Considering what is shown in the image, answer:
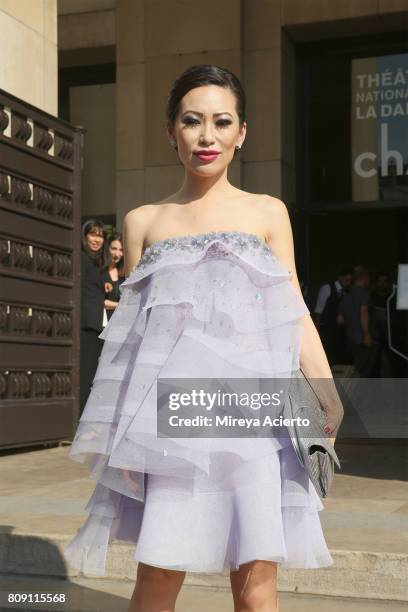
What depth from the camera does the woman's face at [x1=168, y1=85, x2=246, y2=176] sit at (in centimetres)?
320

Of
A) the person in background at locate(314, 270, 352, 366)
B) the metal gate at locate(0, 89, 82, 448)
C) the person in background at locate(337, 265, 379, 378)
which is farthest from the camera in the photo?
the person in background at locate(314, 270, 352, 366)

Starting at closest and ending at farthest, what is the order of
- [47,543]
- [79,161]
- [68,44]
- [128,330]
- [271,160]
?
1. [128,330]
2. [47,543]
3. [79,161]
4. [271,160]
5. [68,44]

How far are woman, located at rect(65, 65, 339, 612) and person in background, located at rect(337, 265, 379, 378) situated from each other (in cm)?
1208

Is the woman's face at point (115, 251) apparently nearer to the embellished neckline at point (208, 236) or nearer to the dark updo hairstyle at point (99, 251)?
the dark updo hairstyle at point (99, 251)

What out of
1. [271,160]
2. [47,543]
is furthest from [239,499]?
[271,160]

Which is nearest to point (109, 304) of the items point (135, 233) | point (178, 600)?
point (178, 600)

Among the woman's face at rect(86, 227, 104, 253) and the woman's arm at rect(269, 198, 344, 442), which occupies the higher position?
the woman's face at rect(86, 227, 104, 253)

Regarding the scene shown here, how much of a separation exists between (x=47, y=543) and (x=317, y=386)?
2.75 metres

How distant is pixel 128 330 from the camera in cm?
315

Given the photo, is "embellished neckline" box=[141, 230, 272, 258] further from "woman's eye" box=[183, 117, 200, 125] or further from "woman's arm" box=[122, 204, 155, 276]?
"woman's eye" box=[183, 117, 200, 125]

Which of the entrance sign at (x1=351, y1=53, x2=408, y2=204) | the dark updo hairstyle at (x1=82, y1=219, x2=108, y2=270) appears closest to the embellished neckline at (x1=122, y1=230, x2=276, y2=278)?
the dark updo hairstyle at (x1=82, y1=219, x2=108, y2=270)

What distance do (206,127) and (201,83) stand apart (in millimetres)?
136

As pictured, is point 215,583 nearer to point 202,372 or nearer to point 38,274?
point 202,372

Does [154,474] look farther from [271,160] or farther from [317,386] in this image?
[271,160]
